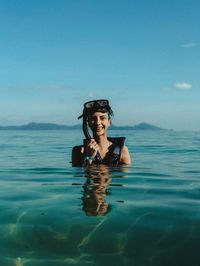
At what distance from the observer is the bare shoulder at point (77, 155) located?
9.34 m

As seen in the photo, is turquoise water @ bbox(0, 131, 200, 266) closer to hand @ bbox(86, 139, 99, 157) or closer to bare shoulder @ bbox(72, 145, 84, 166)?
hand @ bbox(86, 139, 99, 157)

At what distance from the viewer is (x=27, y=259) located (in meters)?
3.92

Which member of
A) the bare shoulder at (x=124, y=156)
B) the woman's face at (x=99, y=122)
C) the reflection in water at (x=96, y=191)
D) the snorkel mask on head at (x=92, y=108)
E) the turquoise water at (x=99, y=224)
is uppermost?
the snorkel mask on head at (x=92, y=108)

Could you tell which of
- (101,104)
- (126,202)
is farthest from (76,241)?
(101,104)

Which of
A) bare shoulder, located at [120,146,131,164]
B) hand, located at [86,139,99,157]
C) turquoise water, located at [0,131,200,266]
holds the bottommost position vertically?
turquoise water, located at [0,131,200,266]

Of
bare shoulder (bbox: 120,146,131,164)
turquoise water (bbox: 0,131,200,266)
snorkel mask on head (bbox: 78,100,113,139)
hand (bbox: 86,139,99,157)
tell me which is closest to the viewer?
turquoise water (bbox: 0,131,200,266)

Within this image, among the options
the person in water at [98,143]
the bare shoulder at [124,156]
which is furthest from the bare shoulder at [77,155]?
the bare shoulder at [124,156]

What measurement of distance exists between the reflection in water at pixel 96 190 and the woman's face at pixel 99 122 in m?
0.92

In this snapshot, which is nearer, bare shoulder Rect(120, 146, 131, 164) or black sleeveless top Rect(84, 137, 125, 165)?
black sleeveless top Rect(84, 137, 125, 165)

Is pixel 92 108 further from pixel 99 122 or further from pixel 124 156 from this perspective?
pixel 124 156

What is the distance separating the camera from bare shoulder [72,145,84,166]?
9.34m

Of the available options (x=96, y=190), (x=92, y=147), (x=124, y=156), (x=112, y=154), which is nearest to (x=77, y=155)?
(x=92, y=147)

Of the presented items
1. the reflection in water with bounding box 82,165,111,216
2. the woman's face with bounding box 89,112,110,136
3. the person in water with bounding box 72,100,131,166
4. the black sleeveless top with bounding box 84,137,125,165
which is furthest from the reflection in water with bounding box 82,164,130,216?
the woman's face with bounding box 89,112,110,136

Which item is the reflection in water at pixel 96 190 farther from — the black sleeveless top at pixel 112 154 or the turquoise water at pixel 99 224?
the black sleeveless top at pixel 112 154
